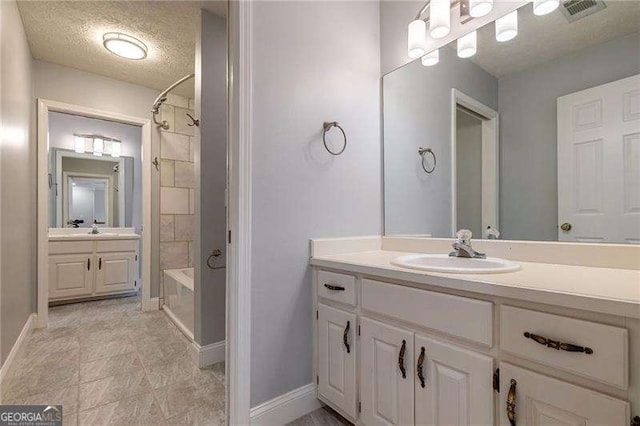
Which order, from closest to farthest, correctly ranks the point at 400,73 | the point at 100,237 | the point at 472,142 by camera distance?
the point at 472,142, the point at 400,73, the point at 100,237

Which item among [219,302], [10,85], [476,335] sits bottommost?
[219,302]

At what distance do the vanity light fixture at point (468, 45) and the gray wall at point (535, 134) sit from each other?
234mm

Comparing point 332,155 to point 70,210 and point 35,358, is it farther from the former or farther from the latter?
point 70,210

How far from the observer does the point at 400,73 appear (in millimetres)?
1856

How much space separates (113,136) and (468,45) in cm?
438

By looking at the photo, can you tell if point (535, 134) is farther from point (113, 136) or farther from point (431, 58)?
point (113, 136)

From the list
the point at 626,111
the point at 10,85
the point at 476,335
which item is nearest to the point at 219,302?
the point at 476,335

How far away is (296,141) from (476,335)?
1.13 metres

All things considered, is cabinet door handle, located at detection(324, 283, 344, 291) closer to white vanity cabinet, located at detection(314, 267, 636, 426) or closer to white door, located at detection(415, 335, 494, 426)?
white vanity cabinet, located at detection(314, 267, 636, 426)

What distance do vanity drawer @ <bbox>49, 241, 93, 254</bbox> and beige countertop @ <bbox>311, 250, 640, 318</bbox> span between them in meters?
3.66

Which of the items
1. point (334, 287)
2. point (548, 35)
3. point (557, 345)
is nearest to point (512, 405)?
point (557, 345)

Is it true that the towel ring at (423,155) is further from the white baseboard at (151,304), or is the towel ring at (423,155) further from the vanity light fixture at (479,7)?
the white baseboard at (151,304)

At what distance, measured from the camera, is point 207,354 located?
204 centimetres

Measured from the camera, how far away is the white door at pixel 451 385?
90cm
